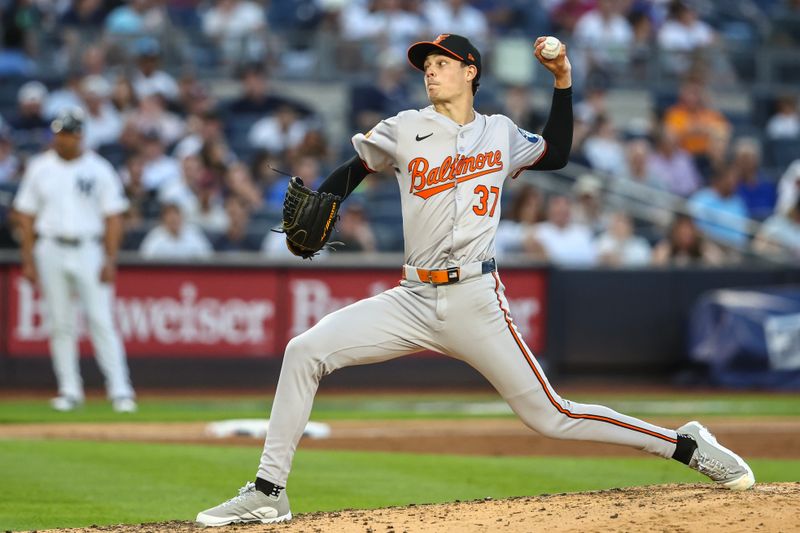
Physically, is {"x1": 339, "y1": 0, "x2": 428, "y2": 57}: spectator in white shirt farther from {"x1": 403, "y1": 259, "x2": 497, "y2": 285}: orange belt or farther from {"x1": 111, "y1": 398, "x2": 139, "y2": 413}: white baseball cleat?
{"x1": 403, "y1": 259, "x2": 497, "y2": 285}: orange belt

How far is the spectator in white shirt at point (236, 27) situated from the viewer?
1658 cm

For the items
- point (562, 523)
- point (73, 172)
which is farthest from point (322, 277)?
point (562, 523)

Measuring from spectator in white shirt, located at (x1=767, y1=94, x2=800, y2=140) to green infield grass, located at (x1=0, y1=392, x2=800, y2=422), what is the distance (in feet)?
17.9

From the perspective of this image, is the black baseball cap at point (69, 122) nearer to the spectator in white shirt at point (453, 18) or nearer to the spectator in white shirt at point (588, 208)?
the spectator in white shirt at point (588, 208)

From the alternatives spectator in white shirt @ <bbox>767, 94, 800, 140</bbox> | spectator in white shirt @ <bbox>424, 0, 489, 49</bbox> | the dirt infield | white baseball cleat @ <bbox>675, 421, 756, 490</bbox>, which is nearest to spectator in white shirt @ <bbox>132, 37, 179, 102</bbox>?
spectator in white shirt @ <bbox>424, 0, 489, 49</bbox>

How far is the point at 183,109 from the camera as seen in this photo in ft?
50.9

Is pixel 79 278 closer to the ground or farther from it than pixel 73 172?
closer to the ground

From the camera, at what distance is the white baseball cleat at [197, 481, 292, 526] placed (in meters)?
5.42

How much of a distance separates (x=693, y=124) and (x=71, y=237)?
8.92m

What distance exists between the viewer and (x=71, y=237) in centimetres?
1072

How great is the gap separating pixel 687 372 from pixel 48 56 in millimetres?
8531

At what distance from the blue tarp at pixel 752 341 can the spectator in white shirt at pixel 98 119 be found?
6.89 metres

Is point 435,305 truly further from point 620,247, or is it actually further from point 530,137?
point 620,247

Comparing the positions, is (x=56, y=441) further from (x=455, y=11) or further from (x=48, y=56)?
(x=455, y=11)
